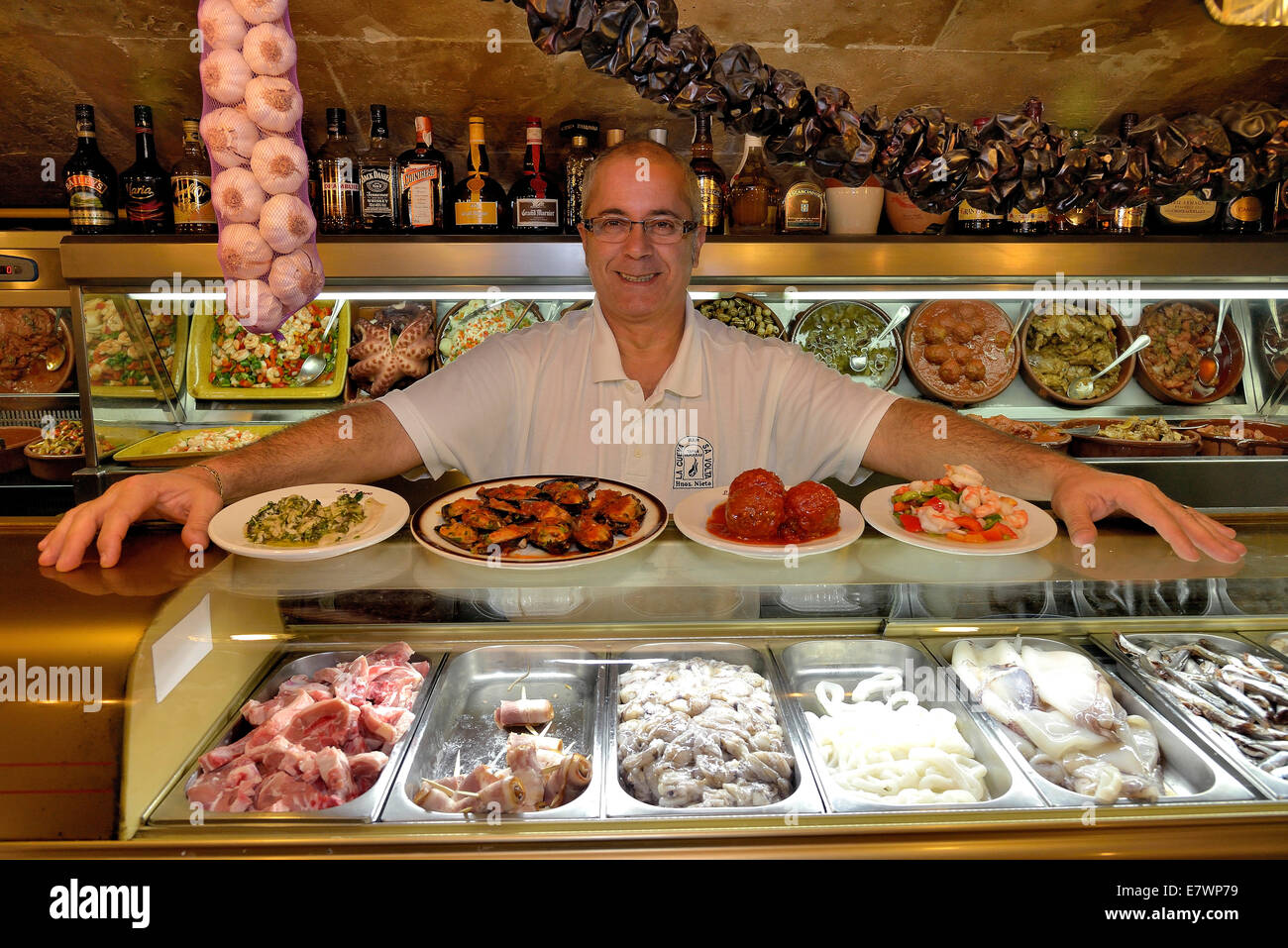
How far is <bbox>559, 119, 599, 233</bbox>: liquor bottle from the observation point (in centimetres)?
351

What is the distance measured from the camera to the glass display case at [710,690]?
48.9 inches

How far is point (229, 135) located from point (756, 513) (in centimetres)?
136

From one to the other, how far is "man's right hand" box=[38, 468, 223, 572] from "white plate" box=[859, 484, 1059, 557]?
53.0 inches

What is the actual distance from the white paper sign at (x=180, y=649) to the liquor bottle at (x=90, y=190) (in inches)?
113

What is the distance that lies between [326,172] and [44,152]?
5.19ft

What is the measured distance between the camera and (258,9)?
165 cm

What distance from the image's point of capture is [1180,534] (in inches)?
61.8

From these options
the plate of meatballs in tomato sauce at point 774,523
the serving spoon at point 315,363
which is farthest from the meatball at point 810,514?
the serving spoon at point 315,363

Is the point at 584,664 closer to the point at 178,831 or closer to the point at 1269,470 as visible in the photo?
the point at 178,831

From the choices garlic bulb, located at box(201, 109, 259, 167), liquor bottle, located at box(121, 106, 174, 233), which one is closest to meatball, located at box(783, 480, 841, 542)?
garlic bulb, located at box(201, 109, 259, 167)

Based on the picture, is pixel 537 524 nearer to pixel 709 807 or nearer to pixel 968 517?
pixel 709 807

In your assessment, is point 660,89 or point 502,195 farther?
point 502,195

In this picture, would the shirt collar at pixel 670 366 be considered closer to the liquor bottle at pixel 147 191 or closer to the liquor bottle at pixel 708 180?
the liquor bottle at pixel 708 180
